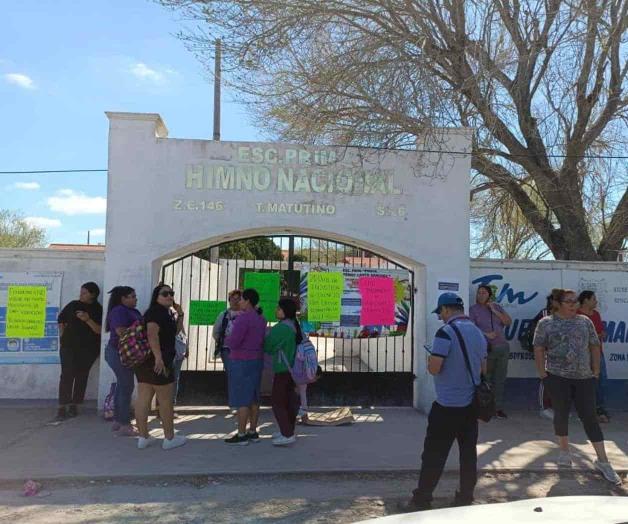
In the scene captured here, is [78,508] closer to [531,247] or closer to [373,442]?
[373,442]

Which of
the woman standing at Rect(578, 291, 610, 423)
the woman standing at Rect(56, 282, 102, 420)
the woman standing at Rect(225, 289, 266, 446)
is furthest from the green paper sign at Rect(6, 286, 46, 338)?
the woman standing at Rect(578, 291, 610, 423)

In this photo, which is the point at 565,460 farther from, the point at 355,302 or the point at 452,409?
the point at 355,302

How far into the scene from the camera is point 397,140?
855 centimetres

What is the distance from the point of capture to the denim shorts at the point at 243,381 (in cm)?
640

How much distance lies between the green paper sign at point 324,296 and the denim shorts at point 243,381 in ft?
6.96

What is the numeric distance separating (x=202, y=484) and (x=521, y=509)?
3414 mm

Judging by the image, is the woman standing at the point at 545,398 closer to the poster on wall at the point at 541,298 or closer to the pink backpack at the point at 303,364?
the poster on wall at the point at 541,298

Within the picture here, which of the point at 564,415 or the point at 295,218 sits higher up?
the point at 295,218

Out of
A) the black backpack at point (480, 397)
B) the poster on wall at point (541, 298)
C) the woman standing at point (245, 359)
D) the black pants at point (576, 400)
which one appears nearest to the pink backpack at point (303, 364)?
the woman standing at point (245, 359)

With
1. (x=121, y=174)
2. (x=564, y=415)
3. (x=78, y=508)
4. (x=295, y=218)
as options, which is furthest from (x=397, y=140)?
(x=78, y=508)

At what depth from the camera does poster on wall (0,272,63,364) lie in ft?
27.6

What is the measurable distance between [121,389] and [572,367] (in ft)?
16.1

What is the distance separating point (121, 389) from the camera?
6.89 m

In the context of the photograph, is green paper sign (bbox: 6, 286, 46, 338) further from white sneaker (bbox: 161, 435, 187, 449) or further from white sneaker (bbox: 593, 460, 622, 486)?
white sneaker (bbox: 593, 460, 622, 486)
